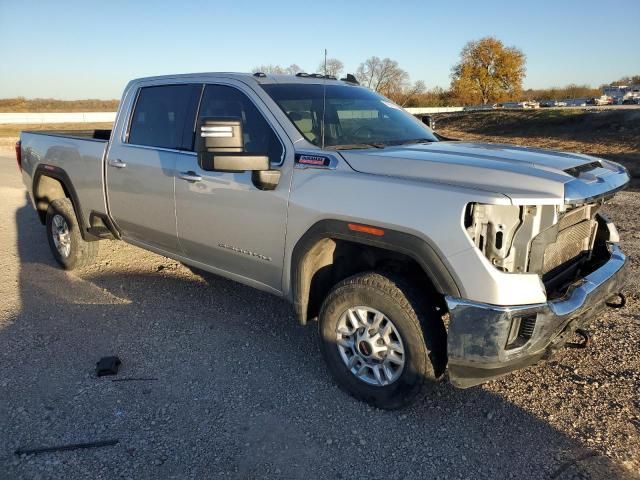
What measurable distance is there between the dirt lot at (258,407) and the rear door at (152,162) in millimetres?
786

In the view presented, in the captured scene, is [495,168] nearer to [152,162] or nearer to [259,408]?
[259,408]

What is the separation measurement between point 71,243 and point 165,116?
210 cm

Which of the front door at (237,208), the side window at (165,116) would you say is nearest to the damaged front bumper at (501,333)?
the front door at (237,208)

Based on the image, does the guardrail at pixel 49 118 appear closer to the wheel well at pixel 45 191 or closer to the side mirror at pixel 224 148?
the wheel well at pixel 45 191

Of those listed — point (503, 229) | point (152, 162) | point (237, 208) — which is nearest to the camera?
point (503, 229)

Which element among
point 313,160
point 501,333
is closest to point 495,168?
point 501,333

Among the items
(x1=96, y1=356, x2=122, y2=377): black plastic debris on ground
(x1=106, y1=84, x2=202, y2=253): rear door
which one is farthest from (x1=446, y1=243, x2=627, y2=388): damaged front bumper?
(x1=106, y1=84, x2=202, y2=253): rear door

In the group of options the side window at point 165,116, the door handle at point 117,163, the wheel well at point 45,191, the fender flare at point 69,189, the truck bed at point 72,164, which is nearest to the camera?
the side window at point 165,116

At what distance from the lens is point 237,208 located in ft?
12.8

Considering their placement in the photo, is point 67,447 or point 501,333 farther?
point 67,447

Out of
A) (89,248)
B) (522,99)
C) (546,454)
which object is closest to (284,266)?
(546,454)

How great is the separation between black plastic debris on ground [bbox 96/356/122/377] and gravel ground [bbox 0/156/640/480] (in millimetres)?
48

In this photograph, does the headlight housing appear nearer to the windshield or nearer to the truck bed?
the windshield

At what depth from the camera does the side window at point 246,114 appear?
3.79m
